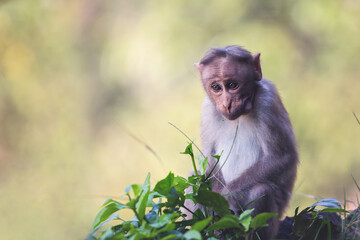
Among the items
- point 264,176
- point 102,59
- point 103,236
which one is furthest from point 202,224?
point 102,59

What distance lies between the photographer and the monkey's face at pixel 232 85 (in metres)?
4.20

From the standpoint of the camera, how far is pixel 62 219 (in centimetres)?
950

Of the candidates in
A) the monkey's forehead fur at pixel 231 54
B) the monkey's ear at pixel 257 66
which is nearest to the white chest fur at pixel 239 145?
the monkey's ear at pixel 257 66

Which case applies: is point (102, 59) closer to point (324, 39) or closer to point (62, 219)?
point (62, 219)

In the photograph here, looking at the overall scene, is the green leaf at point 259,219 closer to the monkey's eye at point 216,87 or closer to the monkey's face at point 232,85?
the monkey's face at point 232,85

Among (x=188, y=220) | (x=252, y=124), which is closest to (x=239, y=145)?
(x=252, y=124)

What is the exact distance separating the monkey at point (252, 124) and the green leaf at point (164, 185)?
0.95 metres

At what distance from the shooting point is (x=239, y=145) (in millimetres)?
4617

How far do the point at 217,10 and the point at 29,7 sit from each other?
3.90 m

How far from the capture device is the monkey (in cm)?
418

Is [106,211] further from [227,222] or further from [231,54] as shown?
[231,54]

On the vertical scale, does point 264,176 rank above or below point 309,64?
below

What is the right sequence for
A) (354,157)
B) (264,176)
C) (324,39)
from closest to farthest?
(264,176) → (354,157) → (324,39)

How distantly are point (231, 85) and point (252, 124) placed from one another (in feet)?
1.45
